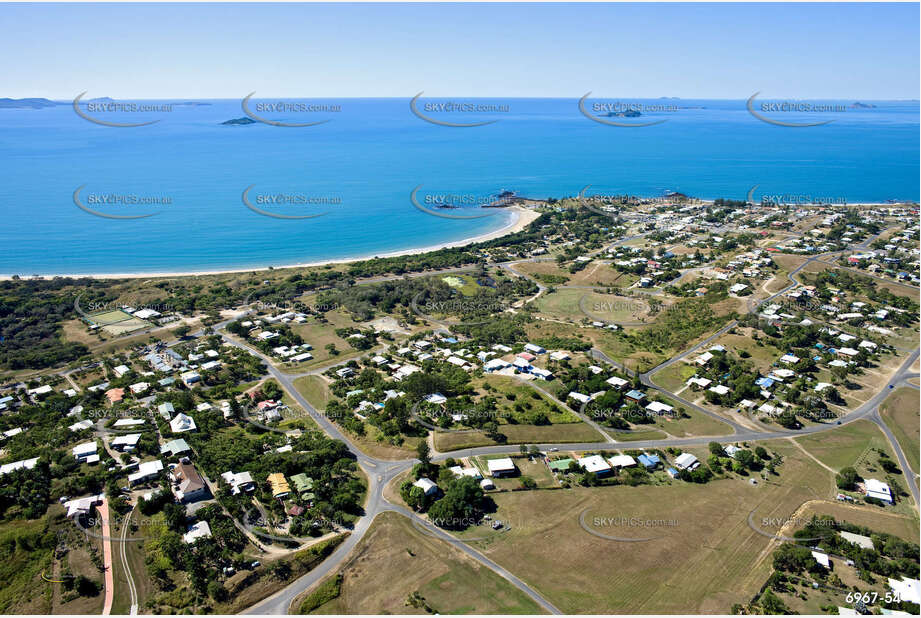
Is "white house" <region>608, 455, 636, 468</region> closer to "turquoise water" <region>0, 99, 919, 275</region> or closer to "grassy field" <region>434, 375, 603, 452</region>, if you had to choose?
"grassy field" <region>434, 375, 603, 452</region>

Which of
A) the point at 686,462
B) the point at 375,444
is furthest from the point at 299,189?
the point at 686,462

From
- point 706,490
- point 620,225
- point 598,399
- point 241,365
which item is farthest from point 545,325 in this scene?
point 620,225

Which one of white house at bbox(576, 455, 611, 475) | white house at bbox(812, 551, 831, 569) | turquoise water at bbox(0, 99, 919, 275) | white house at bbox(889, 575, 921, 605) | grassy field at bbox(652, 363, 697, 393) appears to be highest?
turquoise water at bbox(0, 99, 919, 275)

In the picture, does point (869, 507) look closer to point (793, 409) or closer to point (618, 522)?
point (793, 409)

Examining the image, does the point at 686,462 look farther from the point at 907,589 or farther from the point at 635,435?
the point at 907,589

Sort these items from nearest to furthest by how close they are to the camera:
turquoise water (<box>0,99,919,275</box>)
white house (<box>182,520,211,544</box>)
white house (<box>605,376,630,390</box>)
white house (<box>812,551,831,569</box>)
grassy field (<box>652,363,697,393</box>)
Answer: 1. white house (<box>812,551,831,569</box>)
2. white house (<box>182,520,211,544</box>)
3. white house (<box>605,376,630,390</box>)
4. grassy field (<box>652,363,697,393</box>)
5. turquoise water (<box>0,99,919,275</box>)

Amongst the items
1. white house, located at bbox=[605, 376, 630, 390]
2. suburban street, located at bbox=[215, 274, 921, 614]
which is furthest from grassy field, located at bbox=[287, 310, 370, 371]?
white house, located at bbox=[605, 376, 630, 390]

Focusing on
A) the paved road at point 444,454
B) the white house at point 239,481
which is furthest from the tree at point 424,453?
the white house at point 239,481
